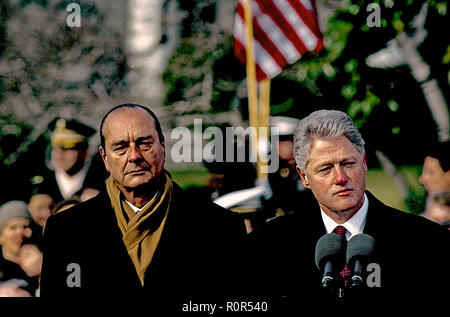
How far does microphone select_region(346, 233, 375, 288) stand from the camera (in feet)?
8.98

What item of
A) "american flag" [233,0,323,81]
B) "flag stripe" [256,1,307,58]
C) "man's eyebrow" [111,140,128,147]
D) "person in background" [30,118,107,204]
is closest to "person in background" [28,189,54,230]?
"person in background" [30,118,107,204]

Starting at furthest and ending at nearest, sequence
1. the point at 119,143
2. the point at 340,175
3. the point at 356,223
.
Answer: the point at 119,143, the point at 356,223, the point at 340,175

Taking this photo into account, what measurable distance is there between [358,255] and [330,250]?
0.43 feet

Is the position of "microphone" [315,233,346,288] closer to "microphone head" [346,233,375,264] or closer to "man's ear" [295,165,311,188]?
"microphone head" [346,233,375,264]

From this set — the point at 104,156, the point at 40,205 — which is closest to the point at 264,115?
the point at 104,156

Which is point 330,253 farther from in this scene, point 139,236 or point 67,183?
point 67,183

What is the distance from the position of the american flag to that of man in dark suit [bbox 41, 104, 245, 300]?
81cm

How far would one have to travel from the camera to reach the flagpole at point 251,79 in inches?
175

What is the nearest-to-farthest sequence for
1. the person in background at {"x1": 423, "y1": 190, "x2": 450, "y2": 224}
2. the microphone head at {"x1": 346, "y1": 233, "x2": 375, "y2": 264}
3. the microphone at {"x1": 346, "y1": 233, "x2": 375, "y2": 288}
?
1. the microphone at {"x1": 346, "y1": 233, "x2": 375, "y2": 288}
2. the microphone head at {"x1": 346, "y1": 233, "x2": 375, "y2": 264}
3. the person in background at {"x1": 423, "y1": 190, "x2": 450, "y2": 224}

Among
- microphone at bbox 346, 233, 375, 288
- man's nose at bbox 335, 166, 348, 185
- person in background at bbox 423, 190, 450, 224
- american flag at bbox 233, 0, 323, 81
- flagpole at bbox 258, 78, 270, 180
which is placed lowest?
microphone at bbox 346, 233, 375, 288

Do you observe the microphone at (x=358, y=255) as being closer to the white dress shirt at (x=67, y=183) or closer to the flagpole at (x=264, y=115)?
the flagpole at (x=264, y=115)

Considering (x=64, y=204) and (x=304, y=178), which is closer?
(x=304, y=178)

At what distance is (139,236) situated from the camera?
13.9 ft
